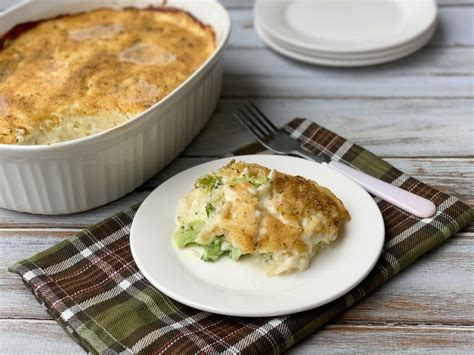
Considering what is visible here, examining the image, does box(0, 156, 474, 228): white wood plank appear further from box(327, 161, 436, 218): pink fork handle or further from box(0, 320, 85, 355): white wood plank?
box(0, 320, 85, 355): white wood plank

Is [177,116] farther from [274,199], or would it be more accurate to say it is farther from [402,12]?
[402,12]

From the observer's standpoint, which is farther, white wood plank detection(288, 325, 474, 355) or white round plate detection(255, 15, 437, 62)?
white round plate detection(255, 15, 437, 62)

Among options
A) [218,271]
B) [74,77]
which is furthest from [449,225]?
[74,77]

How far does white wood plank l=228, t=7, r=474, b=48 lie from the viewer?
307 centimetres

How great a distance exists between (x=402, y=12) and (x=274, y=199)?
1.55 m

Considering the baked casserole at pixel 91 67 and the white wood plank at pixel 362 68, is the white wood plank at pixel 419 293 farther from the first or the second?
the white wood plank at pixel 362 68

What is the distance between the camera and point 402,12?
3080mm

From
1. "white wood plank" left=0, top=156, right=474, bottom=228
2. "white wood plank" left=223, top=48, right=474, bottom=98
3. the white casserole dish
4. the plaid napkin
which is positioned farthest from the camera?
"white wood plank" left=223, top=48, right=474, bottom=98

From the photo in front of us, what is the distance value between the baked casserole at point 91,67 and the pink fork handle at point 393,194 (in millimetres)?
633

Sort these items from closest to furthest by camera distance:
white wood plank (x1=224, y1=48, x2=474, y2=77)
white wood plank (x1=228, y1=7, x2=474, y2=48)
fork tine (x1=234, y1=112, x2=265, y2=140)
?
fork tine (x1=234, y1=112, x2=265, y2=140)
white wood plank (x1=224, y1=48, x2=474, y2=77)
white wood plank (x1=228, y1=7, x2=474, y2=48)

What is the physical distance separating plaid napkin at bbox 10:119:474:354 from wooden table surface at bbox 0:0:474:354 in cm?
5

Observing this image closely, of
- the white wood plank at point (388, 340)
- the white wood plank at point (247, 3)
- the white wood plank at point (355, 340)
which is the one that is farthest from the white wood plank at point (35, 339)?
the white wood plank at point (247, 3)

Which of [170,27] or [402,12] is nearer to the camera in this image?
[170,27]

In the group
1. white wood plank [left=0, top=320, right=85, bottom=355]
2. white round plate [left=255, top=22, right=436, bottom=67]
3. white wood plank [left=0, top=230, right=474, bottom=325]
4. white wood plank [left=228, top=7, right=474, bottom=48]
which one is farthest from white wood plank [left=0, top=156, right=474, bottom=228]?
white wood plank [left=228, top=7, right=474, bottom=48]
